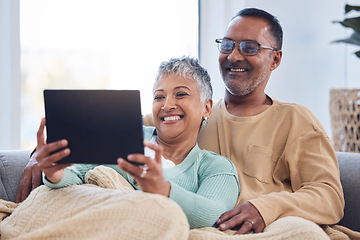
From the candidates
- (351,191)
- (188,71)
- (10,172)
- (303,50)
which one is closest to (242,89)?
(188,71)

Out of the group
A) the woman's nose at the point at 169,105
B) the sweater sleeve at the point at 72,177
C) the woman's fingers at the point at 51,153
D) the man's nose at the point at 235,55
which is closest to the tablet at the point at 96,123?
the woman's fingers at the point at 51,153

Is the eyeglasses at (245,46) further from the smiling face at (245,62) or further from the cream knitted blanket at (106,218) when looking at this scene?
the cream knitted blanket at (106,218)

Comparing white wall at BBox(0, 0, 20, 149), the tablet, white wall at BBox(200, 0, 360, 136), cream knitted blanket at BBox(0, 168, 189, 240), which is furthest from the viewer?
white wall at BBox(200, 0, 360, 136)

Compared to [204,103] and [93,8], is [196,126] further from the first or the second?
[93,8]

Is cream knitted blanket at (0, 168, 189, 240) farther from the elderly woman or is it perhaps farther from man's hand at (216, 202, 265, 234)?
man's hand at (216, 202, 265, 234)

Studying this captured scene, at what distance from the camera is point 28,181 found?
5.15 feet

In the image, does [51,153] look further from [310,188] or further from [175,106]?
[310,188]

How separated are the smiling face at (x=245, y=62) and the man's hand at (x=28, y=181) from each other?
818mm

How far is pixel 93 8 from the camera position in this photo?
2568 mm

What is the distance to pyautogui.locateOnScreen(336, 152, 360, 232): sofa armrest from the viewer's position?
164cm

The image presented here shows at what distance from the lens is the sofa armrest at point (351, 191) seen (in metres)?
1.64

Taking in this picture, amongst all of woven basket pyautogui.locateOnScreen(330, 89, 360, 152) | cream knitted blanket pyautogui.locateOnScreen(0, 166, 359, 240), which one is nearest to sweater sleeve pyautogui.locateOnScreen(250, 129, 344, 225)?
cream knitted blanket pyautogui.locateOnScreen(0, 166, 359, 240)

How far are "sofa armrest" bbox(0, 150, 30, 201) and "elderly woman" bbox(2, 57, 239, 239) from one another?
29cm

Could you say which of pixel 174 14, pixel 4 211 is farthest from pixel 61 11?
pixel 4 211
